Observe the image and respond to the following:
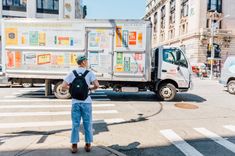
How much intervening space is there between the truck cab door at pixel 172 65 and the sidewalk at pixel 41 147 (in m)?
6.91

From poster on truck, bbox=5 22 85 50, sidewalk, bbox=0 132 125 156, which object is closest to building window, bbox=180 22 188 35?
poster on truck, bbox=5 22 85 50

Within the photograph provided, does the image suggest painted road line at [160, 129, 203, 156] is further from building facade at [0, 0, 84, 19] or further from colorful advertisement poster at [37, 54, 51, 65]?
building facade at [0, 0, 84, 19]

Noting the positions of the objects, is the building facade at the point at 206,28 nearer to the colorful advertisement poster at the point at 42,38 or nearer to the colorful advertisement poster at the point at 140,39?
the colorful advertisement poster at the point at 140,39

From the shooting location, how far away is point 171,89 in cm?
1165

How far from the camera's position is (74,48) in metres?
10.9

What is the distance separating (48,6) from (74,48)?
109 ft

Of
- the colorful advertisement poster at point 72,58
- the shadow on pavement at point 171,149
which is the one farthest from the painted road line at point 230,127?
the colorful advertisement poster at point 72,58

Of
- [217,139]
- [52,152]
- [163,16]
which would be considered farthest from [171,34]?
[52,152]

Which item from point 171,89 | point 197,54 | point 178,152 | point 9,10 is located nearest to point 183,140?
point 178,152

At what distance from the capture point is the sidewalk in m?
4.78

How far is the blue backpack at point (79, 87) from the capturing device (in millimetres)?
4637

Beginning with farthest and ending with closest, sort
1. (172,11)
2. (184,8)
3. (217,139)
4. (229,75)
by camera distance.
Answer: (172,11) < (184,8) < (229,75) < (217,139)

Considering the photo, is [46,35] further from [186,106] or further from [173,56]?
[186,106]

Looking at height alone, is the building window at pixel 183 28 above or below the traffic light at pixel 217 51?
above
